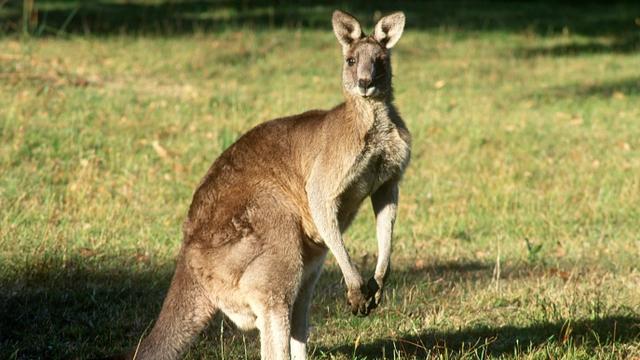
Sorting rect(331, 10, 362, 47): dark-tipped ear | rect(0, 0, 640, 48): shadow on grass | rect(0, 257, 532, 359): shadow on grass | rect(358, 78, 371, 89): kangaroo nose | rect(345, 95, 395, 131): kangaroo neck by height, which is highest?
rect(331, 10, 362, 47): dark-tipped ear

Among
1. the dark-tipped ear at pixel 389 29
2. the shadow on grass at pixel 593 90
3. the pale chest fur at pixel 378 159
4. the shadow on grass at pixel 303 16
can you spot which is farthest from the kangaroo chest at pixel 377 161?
the shadow on grass at pixel 303 16

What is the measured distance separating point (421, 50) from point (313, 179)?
10909 millimetres

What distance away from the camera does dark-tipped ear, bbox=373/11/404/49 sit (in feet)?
16.3

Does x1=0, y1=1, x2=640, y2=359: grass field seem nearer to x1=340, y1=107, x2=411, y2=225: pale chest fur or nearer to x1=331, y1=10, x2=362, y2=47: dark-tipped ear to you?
x1=340, y1=107, x2=411, y2=225: pale chest fur

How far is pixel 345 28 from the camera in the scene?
497 centimetres

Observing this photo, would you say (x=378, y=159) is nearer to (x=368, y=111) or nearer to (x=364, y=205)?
(x=368, y=111)

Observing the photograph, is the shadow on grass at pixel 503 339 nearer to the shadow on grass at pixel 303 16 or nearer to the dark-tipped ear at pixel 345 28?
the dark-tipped ear at pixel 345 28

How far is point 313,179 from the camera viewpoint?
4.78m

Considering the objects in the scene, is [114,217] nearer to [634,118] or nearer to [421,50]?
[634,118]

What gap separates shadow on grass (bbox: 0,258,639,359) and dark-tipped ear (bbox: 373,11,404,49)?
1.48m

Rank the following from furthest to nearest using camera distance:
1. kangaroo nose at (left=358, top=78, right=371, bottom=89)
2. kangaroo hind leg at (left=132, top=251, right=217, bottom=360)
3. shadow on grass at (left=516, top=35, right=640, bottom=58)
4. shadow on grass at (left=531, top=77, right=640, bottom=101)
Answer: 1. shadow on grass at (left=516, top=35, right=640, bottom=58)
2. shadow on grass at (left=531, top=77, right=640, bottom=101)
3. kangaroo nose at (left=358, top=78, right=371, bottom=89)
4. kangaroo hind leg at (left=132, top=251, right=217, bottom=360)

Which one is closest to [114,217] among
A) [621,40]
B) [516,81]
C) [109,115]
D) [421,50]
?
Result: [109,115]

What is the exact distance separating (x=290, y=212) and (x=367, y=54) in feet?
2.58

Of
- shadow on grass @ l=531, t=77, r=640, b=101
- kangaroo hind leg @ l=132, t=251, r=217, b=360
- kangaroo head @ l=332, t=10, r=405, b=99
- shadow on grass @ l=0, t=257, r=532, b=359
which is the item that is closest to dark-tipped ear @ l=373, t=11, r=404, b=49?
kangaroo head @ l=332, t=10, r=405, b=99
